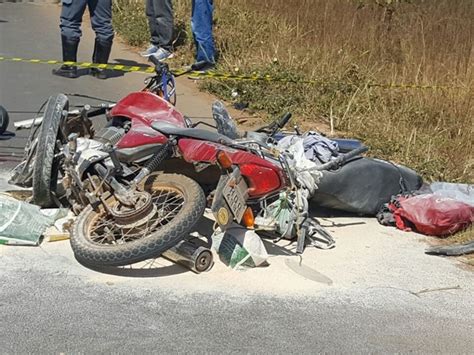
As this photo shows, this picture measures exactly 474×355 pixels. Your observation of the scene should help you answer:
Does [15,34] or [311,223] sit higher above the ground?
[311,223]

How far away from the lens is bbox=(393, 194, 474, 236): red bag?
211 inches

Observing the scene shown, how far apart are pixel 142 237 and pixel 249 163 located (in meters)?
0.89

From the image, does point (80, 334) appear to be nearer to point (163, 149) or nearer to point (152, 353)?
point (152, 353)

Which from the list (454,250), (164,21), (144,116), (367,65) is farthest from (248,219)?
(164,21)

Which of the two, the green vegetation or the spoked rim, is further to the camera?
the green vegetation

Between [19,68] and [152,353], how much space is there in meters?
6.53

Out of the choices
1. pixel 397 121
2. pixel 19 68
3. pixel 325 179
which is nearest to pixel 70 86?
pixel 19 68

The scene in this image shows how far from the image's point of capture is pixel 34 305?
391 cm

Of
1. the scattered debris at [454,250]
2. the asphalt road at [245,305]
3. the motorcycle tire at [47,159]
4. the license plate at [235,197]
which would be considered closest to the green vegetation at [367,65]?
the scattered debris at [454,250]

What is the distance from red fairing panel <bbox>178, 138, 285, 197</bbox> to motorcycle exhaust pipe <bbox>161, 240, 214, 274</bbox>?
549 millimetres

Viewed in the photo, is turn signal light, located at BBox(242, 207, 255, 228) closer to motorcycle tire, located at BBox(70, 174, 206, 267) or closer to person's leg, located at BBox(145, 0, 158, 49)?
motorcycle tire, located at BBox(70, 174, 206, 267)

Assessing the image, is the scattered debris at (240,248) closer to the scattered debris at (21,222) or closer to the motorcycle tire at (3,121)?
the scattered debris at (21,222)

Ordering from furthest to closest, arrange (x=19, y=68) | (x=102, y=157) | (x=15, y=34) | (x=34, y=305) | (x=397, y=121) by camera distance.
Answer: (x=15, y=34) < (x=19, y=68) < (x=397, y=121) < (x=102, y=157) < (x=34, y=305)

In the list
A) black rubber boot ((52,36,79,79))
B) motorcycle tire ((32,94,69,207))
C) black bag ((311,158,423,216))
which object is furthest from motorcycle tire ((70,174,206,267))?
black rubber boot ((52,36,79,79))
